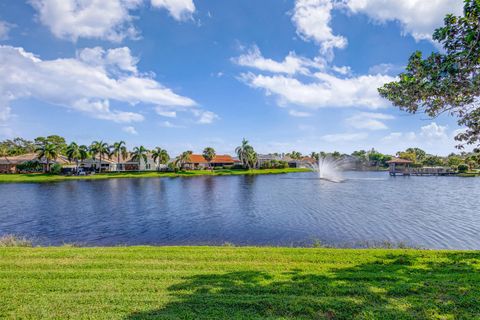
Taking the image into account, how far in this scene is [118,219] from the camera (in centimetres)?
2558

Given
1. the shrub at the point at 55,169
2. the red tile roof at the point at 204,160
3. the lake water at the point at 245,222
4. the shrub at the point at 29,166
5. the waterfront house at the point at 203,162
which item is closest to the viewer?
the lake water at the point at 245,222

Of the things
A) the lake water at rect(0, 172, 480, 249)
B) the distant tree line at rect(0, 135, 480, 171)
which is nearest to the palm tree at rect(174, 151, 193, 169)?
the distant tree line at rect(0, 135, 480, 171)

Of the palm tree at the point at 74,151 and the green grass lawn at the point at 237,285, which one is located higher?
the palm tree at the point at 74,151

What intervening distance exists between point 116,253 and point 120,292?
4.16 m

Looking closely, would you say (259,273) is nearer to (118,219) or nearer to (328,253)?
(328,253)

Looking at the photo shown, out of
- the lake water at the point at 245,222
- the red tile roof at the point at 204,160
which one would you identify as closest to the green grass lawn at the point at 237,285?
the lake water at the point at 245,222

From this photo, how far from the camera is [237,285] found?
717 centimetres

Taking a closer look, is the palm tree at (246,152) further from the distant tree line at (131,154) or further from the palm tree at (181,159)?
the palm tree at (181,159)

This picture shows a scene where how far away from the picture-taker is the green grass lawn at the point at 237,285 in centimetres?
577

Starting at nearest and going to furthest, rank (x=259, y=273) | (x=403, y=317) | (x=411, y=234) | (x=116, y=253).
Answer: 1. (x=403, y=317)
2. (x=259, y=273)
3. (x=116, y=253)
4. (x=411, y=234)

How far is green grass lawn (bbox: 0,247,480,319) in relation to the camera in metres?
5.77

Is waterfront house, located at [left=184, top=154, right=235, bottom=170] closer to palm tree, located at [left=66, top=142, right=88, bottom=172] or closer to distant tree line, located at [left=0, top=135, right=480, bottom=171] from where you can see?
distant tree line, located at [left=0, top=135, right=480, bottom=171]

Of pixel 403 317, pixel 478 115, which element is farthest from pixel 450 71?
pixel 403 317

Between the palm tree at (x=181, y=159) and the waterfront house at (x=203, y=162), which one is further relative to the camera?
the waterfront house at (x=203, y=162)
